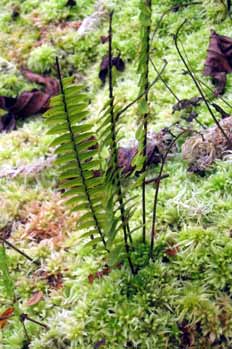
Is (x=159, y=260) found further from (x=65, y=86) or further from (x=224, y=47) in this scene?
(x=224, y=47)

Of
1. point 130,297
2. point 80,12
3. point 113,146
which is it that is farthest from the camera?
point 80,12

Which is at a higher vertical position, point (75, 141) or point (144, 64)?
point (144, 64)

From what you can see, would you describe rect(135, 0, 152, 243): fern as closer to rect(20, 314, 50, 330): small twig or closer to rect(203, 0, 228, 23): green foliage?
rect(20, 314, 50, 330): small twig

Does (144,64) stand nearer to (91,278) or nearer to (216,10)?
(91,278)

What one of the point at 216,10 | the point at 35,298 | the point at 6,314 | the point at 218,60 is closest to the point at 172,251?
the point at 35,298

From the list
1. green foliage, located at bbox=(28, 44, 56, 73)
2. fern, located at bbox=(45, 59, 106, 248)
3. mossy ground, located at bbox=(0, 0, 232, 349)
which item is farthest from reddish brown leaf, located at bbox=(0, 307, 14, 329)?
green foliage, located at bbox=(28, 44, 56, 73)

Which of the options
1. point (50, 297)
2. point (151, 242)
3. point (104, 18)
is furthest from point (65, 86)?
point (104, 18)
